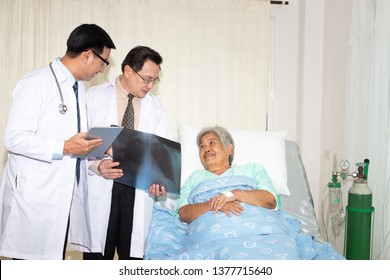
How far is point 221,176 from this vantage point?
2133 mm

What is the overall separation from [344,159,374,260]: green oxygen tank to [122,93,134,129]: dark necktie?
1.35m

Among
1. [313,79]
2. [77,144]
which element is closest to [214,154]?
[77,144]

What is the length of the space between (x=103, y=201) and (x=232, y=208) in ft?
2.13

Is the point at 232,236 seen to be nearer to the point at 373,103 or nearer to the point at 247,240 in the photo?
the point at 247,240

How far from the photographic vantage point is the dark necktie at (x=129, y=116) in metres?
2.15

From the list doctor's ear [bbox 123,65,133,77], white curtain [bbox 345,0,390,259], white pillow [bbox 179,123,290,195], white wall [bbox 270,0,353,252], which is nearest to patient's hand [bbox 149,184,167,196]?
white pillow [bbox 179,123,290,195]

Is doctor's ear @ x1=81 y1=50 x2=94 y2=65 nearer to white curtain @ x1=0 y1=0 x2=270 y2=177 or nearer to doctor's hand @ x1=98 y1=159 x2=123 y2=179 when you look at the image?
Result: doctor's hand @ x1=98 y1=159 x2=123 y2=179

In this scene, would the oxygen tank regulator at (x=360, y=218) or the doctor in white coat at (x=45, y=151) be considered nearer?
the doctor in white coat at (x=45, y=151)

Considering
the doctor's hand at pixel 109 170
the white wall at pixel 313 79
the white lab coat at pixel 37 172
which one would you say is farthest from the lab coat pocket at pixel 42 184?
the white wall at pixel 313 79

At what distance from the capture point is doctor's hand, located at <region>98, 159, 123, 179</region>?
6.41ft

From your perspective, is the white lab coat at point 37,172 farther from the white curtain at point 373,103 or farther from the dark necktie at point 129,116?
the white curtain at point 373,103

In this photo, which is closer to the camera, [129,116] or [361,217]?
[129,116]

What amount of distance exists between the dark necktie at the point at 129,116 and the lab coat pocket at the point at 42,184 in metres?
0.49
